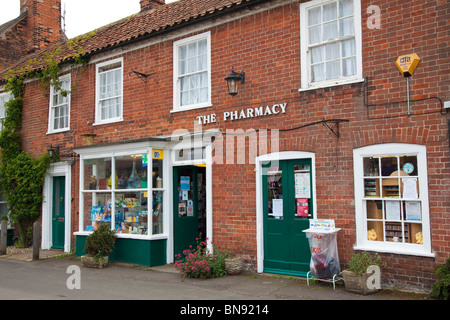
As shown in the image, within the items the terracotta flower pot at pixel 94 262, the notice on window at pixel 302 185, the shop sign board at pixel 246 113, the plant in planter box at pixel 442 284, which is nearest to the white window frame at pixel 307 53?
the shop sign board at pixel 246 113

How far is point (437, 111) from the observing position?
7.23 meters

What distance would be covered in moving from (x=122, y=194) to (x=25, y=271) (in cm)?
288

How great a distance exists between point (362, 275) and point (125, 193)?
21.3 feet

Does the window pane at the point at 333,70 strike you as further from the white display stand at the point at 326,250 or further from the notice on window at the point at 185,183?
the notice on window at the point at 185,183

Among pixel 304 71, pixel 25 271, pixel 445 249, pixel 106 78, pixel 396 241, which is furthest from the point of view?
pixel 106 78

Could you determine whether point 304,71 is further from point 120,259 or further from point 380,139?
point 120,259

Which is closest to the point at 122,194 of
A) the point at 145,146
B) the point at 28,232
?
the point at 145,146

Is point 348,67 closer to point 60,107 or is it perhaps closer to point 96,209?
point 96,209

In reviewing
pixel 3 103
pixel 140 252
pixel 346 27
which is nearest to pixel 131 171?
pixel 140 252

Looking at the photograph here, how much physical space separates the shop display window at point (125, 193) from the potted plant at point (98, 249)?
52cm

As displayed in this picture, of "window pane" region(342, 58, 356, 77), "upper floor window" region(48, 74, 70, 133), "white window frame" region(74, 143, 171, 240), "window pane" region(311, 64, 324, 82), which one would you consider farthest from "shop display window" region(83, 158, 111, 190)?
"window pane" region(342, 58, 356, 77)

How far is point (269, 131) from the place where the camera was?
9.20 m

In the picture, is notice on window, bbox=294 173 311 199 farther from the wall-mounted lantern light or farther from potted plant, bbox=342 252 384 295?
the wall-mounted lantern light

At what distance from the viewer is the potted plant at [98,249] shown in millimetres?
10609
